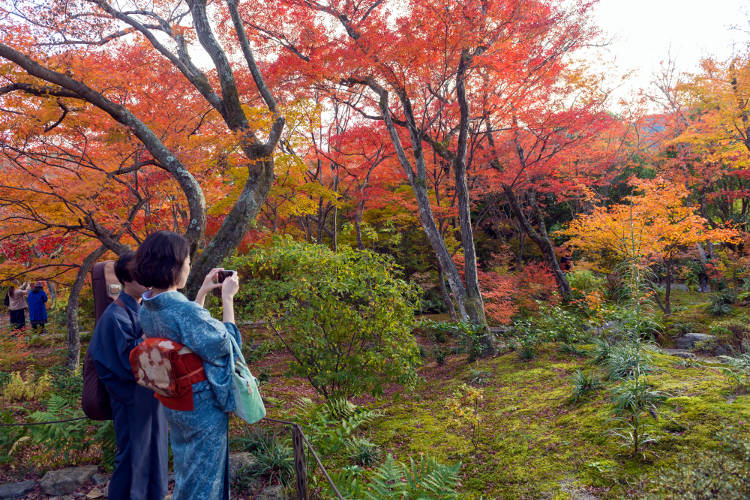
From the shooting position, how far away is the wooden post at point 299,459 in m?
2.42

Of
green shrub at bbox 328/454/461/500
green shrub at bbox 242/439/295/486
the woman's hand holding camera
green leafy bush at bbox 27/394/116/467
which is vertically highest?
the woman's hand holding camera

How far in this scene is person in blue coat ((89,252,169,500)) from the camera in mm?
2461

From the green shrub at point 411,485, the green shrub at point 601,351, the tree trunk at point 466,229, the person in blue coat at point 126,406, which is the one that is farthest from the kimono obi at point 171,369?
the tree trunk at point 466,229

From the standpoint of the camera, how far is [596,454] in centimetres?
344

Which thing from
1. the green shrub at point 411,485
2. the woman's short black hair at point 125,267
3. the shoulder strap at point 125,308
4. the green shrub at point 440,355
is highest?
the woman's short black hair at point 125,267

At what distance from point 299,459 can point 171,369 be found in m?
1.04

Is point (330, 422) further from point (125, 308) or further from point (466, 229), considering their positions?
point (466, 229)

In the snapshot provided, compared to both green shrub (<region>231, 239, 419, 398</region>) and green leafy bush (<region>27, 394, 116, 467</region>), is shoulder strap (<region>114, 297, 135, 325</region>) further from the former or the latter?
green shrub (<region>231, 239, 419, 398</region>)

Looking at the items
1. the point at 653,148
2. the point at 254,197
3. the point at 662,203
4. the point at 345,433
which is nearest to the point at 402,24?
the point at 254,197

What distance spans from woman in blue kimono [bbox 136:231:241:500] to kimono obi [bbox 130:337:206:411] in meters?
0.03

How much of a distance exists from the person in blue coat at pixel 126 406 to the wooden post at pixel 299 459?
0.95 metres

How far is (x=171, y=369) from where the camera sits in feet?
6.21

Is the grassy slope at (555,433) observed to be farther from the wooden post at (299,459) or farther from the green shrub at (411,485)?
the wooden post at (299,459)

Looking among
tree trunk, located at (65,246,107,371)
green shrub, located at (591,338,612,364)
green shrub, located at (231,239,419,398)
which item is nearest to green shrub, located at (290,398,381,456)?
green shrub, located at (231,239,419,398)
